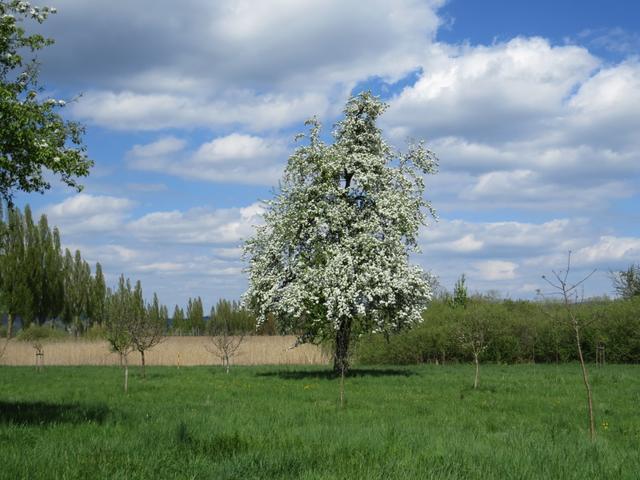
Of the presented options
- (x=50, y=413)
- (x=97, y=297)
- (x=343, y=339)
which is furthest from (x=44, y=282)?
(x=50, y=413)

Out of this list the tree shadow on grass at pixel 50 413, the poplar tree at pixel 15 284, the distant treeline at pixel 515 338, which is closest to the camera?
the tree shadow on grass at pixel 50 413

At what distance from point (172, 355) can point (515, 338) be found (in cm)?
2536

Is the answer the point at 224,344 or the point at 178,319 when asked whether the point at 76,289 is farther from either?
the point at 224,344

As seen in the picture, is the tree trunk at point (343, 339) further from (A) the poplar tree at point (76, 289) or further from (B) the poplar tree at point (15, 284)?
(A) the poplar tree at point (76, 289)

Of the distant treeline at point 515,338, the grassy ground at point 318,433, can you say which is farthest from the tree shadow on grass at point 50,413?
the distant treeline at point 515,338

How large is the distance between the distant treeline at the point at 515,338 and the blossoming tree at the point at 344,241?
14.8m

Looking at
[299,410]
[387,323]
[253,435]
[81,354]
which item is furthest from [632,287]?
[253,435]

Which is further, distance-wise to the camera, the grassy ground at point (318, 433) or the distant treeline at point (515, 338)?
the distant treeline at point (515, 338)

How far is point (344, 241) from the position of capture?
29.0 metres

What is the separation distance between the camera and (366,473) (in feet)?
30.0

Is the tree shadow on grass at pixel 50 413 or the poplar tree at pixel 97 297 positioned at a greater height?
the poplar tree at pixel 97 297

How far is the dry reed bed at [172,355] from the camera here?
1855 inches

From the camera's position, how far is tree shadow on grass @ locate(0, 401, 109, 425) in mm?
14445

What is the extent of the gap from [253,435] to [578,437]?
6.85m
